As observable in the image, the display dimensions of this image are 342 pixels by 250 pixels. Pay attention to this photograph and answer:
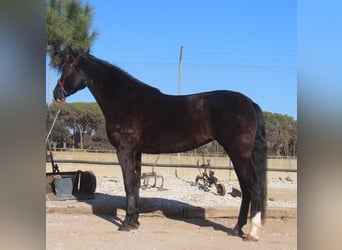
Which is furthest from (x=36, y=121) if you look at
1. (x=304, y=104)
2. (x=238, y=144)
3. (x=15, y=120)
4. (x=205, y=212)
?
(x=205, y=212)

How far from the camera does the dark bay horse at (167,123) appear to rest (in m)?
4.10

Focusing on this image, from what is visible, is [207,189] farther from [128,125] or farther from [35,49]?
[35,49]

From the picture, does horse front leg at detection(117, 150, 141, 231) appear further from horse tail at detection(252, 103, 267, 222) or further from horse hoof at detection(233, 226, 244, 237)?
horse tail at detection(252, 103, 267, 222)

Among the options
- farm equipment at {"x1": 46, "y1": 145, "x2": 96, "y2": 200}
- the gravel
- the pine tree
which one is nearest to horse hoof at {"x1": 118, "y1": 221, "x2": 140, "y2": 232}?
the gravel

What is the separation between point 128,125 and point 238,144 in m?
1.28

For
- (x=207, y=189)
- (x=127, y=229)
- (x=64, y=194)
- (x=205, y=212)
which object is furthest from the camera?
(x=207, y=189)

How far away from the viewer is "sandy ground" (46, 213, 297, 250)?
3799 mm

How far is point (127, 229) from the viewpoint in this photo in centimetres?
444

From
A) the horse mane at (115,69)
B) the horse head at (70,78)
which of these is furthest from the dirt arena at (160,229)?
the horse mane at (115,69)

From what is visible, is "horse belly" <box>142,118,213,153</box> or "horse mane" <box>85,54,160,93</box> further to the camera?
"horse mane" <box>85,54,160,93</box>

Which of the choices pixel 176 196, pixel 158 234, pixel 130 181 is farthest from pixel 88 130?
pixel 158 234

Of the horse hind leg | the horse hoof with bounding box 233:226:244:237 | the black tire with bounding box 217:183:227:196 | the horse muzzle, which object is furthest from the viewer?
the black tire with bounding box 217:183:227:196

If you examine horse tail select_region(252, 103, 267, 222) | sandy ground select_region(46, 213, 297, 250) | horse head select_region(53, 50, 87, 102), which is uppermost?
horse head select_region(53, 50, 87, 102)

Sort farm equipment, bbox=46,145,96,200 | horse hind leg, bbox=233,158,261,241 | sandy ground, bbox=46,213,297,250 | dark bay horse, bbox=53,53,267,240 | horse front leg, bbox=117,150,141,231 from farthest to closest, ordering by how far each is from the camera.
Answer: farm equipment, bbox=46,145,96,200 < horse front leg, bbox=117,150,141,231 < dark bay horse, bbox=53,53,267,240 < horse hind leg, bbox=233,158,261,241 < sandy ground, bbox=46,213,297,250
